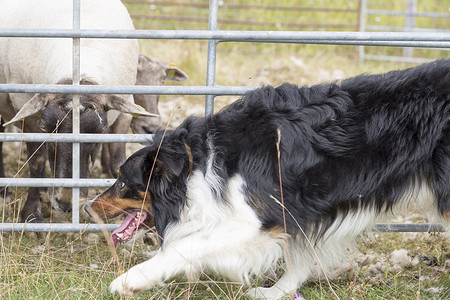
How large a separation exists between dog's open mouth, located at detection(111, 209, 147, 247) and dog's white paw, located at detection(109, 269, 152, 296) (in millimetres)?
294

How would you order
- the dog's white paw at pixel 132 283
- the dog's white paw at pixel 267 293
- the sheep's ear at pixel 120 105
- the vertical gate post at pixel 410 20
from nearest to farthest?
the dog's white paw at pixel 132 283
the dog's white paw at pixel 267 293
the sheep's ear at pixel 120 105
the vertical gate post at pixel 410 20

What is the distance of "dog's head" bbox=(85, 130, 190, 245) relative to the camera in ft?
10.1

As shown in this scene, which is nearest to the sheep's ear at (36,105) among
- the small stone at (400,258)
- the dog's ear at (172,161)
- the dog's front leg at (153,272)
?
the dog's ear at (172,161)

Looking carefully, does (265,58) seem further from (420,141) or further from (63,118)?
(420,141)

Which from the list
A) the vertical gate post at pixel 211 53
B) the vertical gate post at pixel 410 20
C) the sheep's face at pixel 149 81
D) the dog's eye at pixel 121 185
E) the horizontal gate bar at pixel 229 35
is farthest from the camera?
the vertical gate post at pixel 410 20

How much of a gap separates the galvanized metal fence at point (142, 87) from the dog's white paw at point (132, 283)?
2.37ft

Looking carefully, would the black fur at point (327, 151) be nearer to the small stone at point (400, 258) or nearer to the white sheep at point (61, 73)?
the small stone at point (400, 258)

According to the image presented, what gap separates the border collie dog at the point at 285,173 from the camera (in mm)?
3008

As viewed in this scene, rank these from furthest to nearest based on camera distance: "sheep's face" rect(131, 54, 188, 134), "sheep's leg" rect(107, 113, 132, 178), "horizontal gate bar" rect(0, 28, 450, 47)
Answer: "sheep's face" rect(131, 54, 188, 134) < "sheep's leg" rect(107, 113, 132, 178) < "horizontal gate bar" rect(0, 28, 450, 47)

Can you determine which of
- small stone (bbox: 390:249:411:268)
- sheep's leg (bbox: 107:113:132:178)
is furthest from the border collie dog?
sheep's leg (bbox: 107:113:132:178)

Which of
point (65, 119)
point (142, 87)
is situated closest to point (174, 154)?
point (142, 87)

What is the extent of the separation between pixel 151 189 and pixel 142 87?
0.83m

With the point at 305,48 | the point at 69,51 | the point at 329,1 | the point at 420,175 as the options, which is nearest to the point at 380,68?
the point at 305,48

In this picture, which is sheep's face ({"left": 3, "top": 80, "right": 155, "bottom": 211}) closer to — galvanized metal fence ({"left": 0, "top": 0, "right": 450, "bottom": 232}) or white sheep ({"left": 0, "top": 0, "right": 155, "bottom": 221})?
white sheep ({"left": 0, "top": 0, "right": 155, "bottom": 221})
